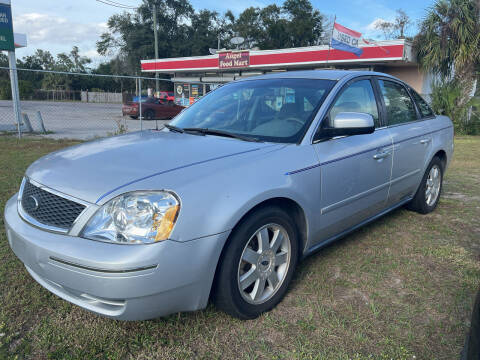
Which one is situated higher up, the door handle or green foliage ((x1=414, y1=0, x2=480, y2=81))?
green foliage ((x1=414, y1=0, x2=480, y2=81))

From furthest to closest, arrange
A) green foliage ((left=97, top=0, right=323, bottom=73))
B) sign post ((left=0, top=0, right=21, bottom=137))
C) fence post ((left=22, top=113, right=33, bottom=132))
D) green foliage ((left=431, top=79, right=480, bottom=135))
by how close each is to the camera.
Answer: green foliage ((left=97, top=0, right=323, bottom=73)) → green foliage ((left=431, top=79, right=480, bottom=135)) → fence post ((left=22, top=113, right=33, bottom=132)) → sign post ((left=0, top=0, right=21, bottom=137))

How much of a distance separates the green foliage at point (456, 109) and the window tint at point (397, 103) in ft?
36.7

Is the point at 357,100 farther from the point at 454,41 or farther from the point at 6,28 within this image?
the point at 454,41

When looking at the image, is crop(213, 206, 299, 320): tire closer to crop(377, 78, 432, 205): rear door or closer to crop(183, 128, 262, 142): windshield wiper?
crop(183, 128, 262, 142): windshield wiper

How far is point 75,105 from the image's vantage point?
59.8 ft

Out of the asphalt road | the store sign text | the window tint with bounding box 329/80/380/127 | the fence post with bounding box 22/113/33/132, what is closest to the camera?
the window tint with bounding box 329/80/380/127

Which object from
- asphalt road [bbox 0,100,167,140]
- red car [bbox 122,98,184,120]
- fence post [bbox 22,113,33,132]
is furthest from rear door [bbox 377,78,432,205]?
red car [bbox 122,98,184,120]

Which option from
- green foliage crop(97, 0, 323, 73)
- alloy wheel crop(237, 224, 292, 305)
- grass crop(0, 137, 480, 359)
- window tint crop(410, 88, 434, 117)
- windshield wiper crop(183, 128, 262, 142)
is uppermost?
green foliage crop(97, 0, 323, 73)

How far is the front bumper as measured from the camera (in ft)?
6.09

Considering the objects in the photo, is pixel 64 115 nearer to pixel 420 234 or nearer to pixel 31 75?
pixel 420 234

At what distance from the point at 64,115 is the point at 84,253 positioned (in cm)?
1686

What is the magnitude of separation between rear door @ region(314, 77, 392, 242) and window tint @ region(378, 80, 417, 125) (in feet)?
0.75

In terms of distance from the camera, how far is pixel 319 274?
300 cm

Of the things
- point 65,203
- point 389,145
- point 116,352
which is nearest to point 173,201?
point 65,203
